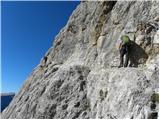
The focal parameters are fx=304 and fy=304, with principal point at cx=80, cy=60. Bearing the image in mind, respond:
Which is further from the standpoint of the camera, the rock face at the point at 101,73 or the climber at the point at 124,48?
the climber at the point at 124,48

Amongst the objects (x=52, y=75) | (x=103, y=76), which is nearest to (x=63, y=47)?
(x=52, y=75)

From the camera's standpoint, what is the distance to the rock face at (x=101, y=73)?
81.1 feet

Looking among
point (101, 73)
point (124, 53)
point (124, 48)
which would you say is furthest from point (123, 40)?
point (101, 73)

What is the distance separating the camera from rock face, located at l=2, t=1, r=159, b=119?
24.7m

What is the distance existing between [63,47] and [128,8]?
12937 millimetres

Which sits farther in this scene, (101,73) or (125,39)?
(101,73)

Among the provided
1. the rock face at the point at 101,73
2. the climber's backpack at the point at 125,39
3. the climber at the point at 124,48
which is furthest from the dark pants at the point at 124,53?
the rock face at the point at 101,73

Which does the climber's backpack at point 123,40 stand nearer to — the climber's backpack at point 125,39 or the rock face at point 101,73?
the climber's backpack at point 125,39

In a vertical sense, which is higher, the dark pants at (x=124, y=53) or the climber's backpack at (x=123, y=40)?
the climber's backpack at (x=123, y=40)

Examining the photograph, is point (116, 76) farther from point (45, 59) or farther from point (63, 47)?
point (45, 59)

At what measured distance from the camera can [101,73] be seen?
31.0m

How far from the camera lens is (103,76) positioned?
3011cm

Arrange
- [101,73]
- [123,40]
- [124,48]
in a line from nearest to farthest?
[124,48], [123,40], [101,73]

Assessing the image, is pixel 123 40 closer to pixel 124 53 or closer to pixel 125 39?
pixel 125 39
